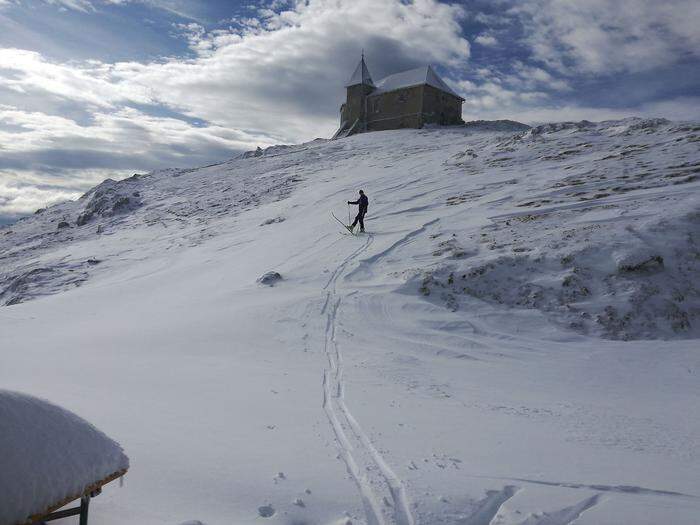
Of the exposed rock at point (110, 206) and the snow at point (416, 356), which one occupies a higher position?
the exposed rock at point (110, 206)

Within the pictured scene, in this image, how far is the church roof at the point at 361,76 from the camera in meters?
64.5

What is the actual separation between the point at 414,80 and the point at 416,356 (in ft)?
191

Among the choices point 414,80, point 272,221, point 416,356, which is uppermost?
point 414,80

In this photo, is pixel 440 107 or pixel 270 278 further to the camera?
pixel 440 107

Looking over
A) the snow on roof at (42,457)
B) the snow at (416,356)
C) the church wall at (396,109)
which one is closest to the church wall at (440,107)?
the church wall at (396,109)

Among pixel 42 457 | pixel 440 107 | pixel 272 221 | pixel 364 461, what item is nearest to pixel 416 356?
pixel 364 461

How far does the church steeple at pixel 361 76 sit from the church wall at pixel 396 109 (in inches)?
102

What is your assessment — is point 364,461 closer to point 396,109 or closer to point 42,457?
point 42,457

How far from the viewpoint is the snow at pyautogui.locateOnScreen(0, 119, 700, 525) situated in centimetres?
434

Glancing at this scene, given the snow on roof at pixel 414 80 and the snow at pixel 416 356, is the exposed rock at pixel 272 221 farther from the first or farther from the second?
the snow on roof at pixel 414 80

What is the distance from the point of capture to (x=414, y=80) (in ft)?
200

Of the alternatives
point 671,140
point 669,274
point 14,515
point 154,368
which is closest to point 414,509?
point 14,515

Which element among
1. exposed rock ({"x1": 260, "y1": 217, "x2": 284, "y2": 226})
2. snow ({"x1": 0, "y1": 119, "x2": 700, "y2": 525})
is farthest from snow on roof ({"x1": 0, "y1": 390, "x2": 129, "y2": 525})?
exposed rock ({"x1": 260, "y1": 217, "x2": 284, "y2": 226})

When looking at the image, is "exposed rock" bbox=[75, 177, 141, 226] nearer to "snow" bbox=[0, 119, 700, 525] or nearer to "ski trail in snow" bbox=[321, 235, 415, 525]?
"snow" bbox=[0, 119, 700, 525]
